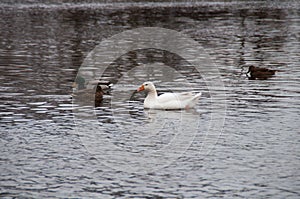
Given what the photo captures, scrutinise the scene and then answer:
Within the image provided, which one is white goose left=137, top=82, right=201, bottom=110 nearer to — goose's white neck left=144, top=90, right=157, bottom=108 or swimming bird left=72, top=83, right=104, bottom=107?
goose's white neck left=144, top=90, right=157, bottom=108

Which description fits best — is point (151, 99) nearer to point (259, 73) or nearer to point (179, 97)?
point (179, 97)

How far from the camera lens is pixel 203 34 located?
1603 inches

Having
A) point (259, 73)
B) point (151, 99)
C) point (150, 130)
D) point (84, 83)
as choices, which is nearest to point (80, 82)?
point (84, 83)

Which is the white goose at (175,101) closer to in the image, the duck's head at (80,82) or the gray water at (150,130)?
the gray water at (150,130)


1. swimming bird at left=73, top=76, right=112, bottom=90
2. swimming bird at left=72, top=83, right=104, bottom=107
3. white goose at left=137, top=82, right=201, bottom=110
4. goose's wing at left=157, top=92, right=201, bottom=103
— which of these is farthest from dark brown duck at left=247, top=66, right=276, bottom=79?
swimming bird at left=72, top=83, right=104, bottom=107

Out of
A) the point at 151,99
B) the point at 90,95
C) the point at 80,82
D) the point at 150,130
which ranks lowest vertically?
the point at 150,130

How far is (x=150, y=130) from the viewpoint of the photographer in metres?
15.6

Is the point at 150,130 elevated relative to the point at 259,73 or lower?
lower

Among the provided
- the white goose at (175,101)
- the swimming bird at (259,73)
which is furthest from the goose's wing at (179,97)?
the swimming bird at (259,73)

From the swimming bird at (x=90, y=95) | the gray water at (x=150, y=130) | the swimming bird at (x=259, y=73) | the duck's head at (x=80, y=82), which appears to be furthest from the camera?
the swimming bird at (x=259, y=73)

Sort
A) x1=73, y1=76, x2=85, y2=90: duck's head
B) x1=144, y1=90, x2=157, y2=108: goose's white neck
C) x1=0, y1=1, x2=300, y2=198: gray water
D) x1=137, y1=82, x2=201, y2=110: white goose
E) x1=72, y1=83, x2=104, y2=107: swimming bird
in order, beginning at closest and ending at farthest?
x1=0, y1=1, x2=300, y2=198: gray water → x1=137, y1=82, x2=201, y2=110: white goose → x1=144, y1=90, x2=157, y2=108: goose's white neck → x1=72, y1=83, x2=104, y2=107: swimming bird → x1=73, y1=76, x2=85, y2=90: duck's head

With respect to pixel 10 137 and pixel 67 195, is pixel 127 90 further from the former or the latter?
pixel 67 195

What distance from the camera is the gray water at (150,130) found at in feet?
37.9

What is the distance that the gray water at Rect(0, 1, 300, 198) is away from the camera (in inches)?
455
